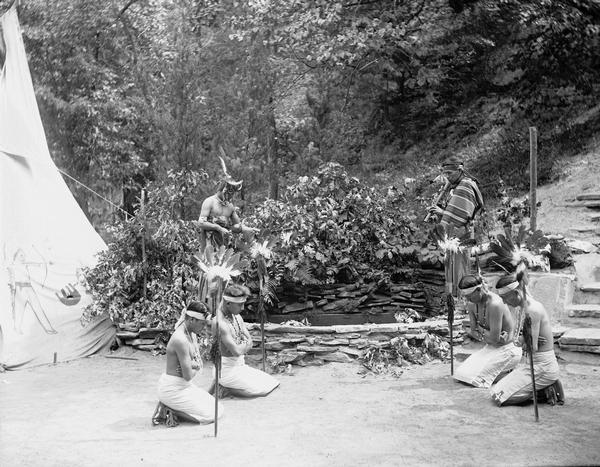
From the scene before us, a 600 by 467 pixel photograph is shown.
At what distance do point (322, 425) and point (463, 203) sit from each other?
3.18 metres

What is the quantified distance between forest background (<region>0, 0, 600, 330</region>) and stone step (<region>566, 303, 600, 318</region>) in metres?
3.74

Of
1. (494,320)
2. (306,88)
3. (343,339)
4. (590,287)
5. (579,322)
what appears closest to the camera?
(494,320)

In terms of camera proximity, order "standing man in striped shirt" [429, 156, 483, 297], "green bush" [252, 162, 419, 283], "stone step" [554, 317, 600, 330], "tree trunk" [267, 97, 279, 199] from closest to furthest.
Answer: "stone step" [554, 317, 600, 330]
"standing man in striped shirt" [429, 156, 483, 297]
"green bush" [252, 162, 419, 283]
"tree trunk" [267, 97, 279, 199]

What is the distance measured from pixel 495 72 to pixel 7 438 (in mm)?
12666

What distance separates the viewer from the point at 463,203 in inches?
304

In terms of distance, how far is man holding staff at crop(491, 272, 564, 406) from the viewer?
18.9 feet

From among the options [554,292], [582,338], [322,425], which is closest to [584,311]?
[554,292]

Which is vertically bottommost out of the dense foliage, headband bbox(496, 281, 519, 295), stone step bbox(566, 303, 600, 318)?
stone step bbox(566, 303, 600, 318)

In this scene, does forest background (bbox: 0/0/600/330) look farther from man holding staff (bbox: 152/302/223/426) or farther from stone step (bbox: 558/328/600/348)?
man holding staff (bbox: 152/302/223/426)

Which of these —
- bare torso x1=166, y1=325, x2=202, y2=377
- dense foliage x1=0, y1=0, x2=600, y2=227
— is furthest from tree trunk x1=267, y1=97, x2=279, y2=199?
bare torso x1=166, y1=325, x2=202, y2=377

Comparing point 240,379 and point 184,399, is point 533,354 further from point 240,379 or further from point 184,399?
point 184,399

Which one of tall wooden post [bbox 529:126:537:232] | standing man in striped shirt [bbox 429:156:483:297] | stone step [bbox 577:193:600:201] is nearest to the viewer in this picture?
standing man in striped shirt [bbox 429:156:483:297]

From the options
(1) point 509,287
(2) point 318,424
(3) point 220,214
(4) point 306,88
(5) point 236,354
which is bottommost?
(2) point 318,424

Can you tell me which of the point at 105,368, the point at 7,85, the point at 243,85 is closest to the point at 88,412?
the point at 105,368
